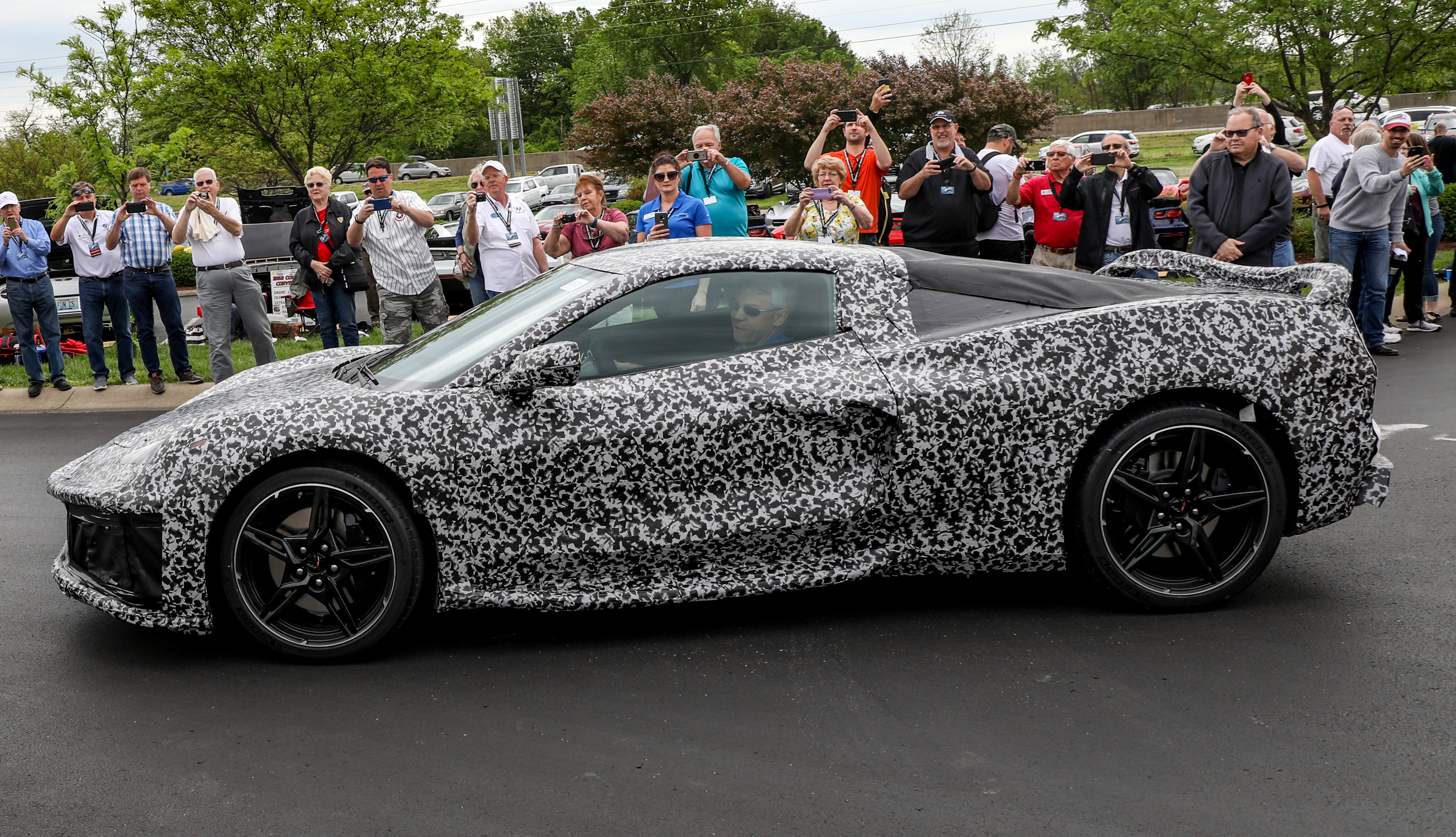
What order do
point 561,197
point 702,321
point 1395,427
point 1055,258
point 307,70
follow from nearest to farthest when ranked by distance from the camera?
point 702,321
point 1395,427
point 1055,258
point 307,70
point 561,197

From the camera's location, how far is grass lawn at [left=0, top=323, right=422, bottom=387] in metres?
11.2

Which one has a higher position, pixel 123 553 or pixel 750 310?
pixel 750 310

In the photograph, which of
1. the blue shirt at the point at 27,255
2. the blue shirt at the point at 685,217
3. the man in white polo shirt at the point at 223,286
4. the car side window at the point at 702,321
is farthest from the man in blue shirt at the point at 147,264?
the car side window at the point at 702,321

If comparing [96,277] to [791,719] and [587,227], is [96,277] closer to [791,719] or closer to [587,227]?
[587,227]

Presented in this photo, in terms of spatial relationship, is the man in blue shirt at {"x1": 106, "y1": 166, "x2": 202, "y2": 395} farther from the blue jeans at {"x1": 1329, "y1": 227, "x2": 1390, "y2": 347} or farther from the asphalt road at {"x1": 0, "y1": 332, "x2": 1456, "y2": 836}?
the blue jeans at {"x1": 1329, "y1": 227, "x2": 1390, "y2": 347}

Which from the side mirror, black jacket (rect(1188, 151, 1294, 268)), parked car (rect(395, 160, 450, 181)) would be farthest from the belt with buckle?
parked car (rect(395, 160, 450, 181))

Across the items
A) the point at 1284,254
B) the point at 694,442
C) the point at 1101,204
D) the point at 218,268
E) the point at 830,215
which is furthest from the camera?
the point at 218,268

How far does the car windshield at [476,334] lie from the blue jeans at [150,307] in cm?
635

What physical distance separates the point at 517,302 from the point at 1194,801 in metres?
2.98

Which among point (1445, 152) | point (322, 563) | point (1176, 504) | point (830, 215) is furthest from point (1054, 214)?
point (1445, 152)

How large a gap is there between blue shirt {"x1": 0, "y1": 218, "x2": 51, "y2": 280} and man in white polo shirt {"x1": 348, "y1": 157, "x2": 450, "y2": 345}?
3254 mm

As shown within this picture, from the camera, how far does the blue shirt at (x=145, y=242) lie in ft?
33.3

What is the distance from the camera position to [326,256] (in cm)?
979

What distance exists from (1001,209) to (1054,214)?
0.39 m
